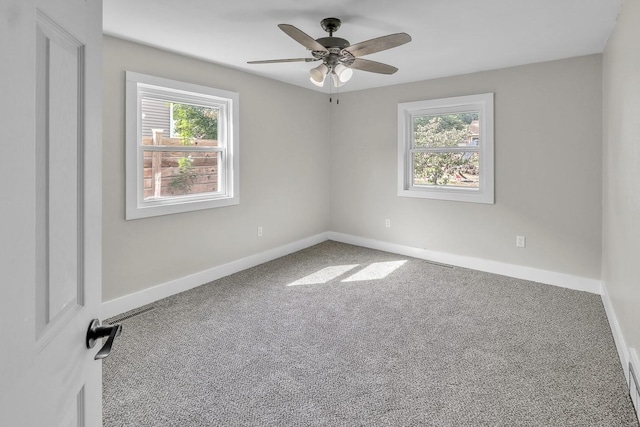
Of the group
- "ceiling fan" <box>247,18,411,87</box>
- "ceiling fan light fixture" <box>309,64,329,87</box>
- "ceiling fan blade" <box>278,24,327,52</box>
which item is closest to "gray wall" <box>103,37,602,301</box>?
"ceiling fan light fixture" <box>309,64,329,87</box>

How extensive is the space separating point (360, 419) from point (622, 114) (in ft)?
8.63

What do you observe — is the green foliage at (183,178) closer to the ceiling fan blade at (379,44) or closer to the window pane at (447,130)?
the ceiling fan blade at (379,44)

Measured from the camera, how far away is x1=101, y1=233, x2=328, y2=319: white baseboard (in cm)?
313

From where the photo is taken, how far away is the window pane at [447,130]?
4.43m

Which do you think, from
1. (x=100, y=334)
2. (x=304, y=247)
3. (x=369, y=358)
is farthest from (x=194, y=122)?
(x=100, y=334)

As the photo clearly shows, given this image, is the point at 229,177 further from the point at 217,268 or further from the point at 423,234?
the point at 423,234

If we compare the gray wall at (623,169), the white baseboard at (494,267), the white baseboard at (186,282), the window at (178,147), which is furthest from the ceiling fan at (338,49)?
the white baseboard at (494,267)

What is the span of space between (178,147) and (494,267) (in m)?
3.80

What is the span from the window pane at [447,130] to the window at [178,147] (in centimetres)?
246

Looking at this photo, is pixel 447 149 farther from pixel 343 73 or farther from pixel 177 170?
pixel 177 170

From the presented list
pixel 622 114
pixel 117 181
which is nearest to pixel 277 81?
pixel 117 181

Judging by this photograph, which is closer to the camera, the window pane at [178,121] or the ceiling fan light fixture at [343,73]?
the ceiling fan light fixture at [343,73]

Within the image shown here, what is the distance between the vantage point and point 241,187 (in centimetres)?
430

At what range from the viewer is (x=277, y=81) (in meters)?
4.64
